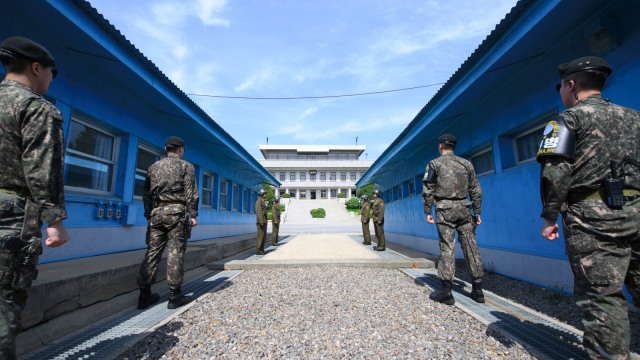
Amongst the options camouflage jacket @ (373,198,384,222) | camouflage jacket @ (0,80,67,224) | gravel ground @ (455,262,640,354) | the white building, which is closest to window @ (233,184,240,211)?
camouflage jacket @ (373,198,384,222)

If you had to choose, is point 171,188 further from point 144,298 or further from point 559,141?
point 559,141

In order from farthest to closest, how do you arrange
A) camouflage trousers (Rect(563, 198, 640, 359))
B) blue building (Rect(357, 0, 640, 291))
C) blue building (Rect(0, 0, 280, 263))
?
blue building (Rect(0, 0, 280, 263))
blue building (Rect(357, 0, 640, 291))
camouflage trousers (Rect(563, 198, 640, 359))

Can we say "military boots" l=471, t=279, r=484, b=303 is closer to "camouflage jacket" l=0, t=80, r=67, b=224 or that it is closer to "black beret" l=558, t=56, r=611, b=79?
"black beret" l=558, t=56, r=611, b=79

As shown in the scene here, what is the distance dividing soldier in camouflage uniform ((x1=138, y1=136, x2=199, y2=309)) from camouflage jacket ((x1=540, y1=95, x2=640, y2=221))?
11.9ft

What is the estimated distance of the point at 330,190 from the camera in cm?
5194

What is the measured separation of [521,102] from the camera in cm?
461

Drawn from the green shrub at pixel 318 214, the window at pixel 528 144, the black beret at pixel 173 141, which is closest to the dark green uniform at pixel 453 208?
the window at pixel 528 144

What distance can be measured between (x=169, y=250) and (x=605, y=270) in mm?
3981

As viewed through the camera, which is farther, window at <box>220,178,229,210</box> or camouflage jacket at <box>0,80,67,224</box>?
window at <box>220,178,229,210</box>

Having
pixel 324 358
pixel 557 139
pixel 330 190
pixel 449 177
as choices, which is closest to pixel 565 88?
pixel 557 139

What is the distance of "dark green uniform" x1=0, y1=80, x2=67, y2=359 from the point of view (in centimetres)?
149

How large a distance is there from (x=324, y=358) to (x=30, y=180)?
2.26m

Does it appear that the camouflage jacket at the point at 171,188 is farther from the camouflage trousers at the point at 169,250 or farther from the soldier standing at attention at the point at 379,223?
the soldier standing at attention at the point at 379,223

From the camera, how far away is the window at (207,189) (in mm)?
9836
